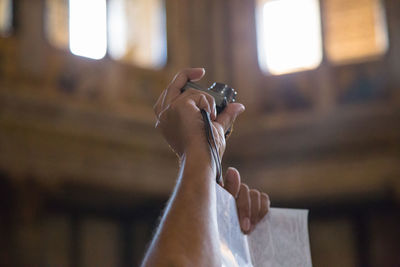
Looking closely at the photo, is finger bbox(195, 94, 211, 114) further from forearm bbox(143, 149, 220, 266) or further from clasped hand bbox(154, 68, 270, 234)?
forearm bbox(143, 149, 220, 266)

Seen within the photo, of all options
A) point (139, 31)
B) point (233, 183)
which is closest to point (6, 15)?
point (139, 31)

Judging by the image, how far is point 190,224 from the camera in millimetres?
1465

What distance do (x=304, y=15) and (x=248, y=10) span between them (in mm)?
765

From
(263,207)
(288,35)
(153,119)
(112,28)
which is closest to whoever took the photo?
(263,207)

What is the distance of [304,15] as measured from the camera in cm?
1094

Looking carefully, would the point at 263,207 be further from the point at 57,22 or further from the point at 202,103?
the point at 57,22

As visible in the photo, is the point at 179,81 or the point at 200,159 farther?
the point at 179,81

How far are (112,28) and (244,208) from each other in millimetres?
8928

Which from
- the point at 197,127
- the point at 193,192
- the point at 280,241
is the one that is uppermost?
the point at 197,127

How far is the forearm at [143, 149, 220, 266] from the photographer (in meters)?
1.43

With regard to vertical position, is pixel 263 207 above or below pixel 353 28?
below

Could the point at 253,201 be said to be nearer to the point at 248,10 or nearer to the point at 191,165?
the point at 191,165

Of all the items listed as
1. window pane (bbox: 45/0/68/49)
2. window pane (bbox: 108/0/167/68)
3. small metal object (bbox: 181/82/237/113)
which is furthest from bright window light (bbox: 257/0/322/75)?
small metal object (bbox: 181/82/237/113)

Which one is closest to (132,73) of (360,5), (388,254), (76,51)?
(76,51)
